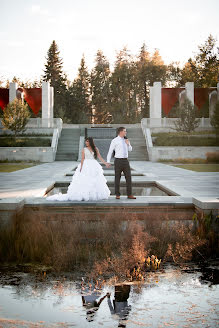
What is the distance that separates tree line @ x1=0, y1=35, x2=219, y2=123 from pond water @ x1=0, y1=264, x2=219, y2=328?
6096 cm

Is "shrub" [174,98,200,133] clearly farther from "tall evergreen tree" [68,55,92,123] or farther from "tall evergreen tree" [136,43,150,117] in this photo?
"tall evergreen tree" [68,55,92,123]

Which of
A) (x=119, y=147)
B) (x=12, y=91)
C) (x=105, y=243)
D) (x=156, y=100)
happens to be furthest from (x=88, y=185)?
(x=12, y=91)

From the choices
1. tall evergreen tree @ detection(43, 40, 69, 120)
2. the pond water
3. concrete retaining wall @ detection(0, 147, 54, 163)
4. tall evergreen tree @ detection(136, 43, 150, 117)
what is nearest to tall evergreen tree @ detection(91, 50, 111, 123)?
tall evergreen tree @ detection(43, 40, 69, 120)

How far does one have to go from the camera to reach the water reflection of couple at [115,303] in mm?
4199

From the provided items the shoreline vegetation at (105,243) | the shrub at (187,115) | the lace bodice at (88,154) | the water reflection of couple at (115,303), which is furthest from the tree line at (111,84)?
the water reflection of couple at (115,303)

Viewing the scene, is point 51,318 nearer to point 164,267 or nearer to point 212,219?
point 164,267

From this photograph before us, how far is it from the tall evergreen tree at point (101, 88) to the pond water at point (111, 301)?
6644 cm

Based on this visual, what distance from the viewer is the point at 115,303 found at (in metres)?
4.54

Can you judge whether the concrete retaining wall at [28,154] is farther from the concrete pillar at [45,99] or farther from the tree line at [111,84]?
the tree line at [111,84]

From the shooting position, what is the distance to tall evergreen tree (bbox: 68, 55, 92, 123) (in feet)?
234

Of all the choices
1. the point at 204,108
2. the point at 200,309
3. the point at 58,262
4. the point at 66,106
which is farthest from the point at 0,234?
the point at 66,106

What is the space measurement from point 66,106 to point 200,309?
67.9 meters

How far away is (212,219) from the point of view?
7.37 metres

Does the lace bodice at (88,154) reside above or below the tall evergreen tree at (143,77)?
below
